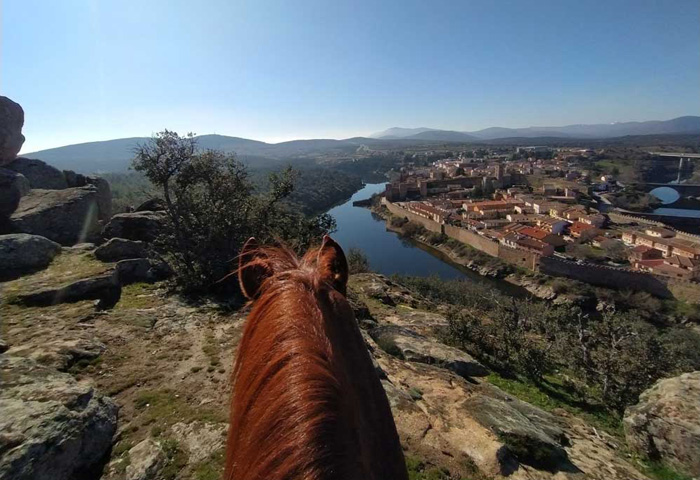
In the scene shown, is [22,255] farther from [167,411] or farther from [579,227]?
[579,227]

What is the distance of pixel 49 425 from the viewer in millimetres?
3072

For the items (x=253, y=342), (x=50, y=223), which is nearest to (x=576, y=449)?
(x=253, y=342)

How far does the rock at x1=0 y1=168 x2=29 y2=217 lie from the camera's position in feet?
34.4

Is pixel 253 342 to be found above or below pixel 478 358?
above

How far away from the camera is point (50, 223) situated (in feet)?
34.9

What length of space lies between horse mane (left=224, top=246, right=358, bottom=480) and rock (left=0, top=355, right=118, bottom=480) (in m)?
2.88

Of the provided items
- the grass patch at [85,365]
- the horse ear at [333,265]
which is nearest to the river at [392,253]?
the grass patch at [85,365]

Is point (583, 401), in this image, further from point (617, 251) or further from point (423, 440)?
point (617, 251)

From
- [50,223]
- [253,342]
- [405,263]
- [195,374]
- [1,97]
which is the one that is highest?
[1,97]

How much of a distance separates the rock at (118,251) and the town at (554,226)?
3125 cm

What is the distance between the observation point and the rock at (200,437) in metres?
3.78

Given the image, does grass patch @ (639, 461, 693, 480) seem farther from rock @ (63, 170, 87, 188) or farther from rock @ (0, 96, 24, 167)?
rock @ (63, 170, 87, 188)

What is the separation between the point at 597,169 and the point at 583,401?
3830 inches

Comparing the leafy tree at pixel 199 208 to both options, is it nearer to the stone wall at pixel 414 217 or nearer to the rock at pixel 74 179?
the rock at pixel 74 179
